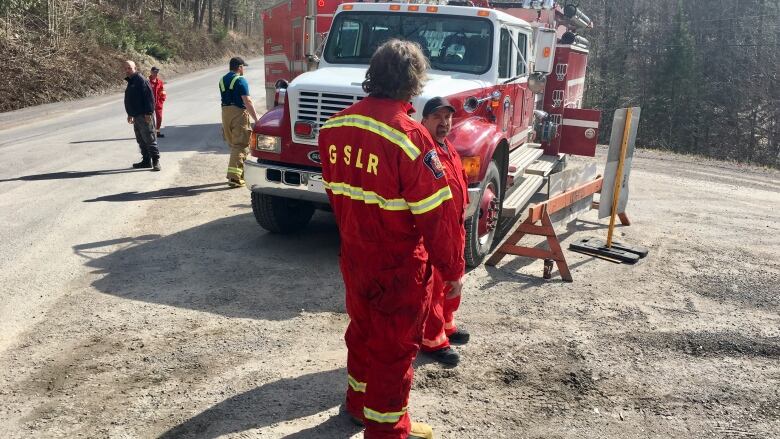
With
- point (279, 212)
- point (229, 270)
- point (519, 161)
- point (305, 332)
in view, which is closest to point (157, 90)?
point (279, 212)

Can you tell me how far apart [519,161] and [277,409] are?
4.75 metres

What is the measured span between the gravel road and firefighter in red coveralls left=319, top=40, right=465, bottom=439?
2.08 feet

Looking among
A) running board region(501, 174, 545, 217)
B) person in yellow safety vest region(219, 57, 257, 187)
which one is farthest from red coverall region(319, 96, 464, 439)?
person in yellow safety vest region(219, 57, 257, 187)

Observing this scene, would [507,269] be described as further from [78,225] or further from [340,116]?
[78,225]

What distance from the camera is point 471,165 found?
19.0ft

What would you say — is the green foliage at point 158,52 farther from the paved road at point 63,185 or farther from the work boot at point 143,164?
the work boot at point 143,164

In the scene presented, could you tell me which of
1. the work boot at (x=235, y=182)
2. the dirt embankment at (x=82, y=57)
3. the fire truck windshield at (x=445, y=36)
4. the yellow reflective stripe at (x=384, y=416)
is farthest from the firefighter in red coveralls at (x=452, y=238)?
the dirt embankment at (x=82, y=57)

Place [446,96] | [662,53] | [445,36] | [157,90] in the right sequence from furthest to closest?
[662,53]
[157,90]
[445,36]
[446,96]

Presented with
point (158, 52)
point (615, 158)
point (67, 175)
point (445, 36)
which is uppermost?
point (445, 36)

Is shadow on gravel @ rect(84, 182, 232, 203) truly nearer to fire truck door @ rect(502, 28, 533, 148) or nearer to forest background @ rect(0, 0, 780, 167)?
fire truck door @ rect(502, 28, 533, 148)

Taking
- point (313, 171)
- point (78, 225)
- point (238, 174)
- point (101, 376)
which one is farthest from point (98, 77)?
point (101, 376)

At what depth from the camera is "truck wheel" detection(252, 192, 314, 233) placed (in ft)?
22.8

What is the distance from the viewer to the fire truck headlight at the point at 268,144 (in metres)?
6.32

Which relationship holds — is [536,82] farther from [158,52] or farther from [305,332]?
[158,52]
